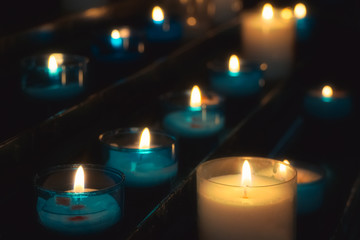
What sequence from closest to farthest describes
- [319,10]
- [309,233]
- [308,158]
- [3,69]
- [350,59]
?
[309,233] → [3,69] → [308,158] → [350,59] → [319,10]

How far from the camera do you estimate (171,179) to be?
125 centimetres

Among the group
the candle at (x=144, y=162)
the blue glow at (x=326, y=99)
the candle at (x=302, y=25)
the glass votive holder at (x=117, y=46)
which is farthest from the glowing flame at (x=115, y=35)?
the candle at (x=302, y=25)

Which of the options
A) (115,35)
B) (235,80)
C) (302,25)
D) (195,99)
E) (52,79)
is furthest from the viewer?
(302,25)

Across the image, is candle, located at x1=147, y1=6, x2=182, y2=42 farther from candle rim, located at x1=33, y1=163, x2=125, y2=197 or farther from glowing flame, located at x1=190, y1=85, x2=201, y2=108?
candle rim, located at x1=33, y1=163, x2=125, y2=197

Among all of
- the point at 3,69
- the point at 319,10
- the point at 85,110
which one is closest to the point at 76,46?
the point at 3,69

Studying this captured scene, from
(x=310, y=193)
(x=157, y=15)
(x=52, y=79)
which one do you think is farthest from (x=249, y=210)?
(x=157, y=15)

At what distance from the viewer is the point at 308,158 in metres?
1.82

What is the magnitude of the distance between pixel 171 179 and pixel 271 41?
3.27 ft

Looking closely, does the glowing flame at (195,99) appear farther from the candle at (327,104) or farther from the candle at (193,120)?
the candle at (327,104)

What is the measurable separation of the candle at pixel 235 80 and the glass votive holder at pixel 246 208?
653mm

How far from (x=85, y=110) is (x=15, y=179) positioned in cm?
27

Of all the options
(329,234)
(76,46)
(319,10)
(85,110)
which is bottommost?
(329,234)

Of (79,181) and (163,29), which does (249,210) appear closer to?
(79,181)

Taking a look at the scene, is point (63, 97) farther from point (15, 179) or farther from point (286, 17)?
point (286, 17)
